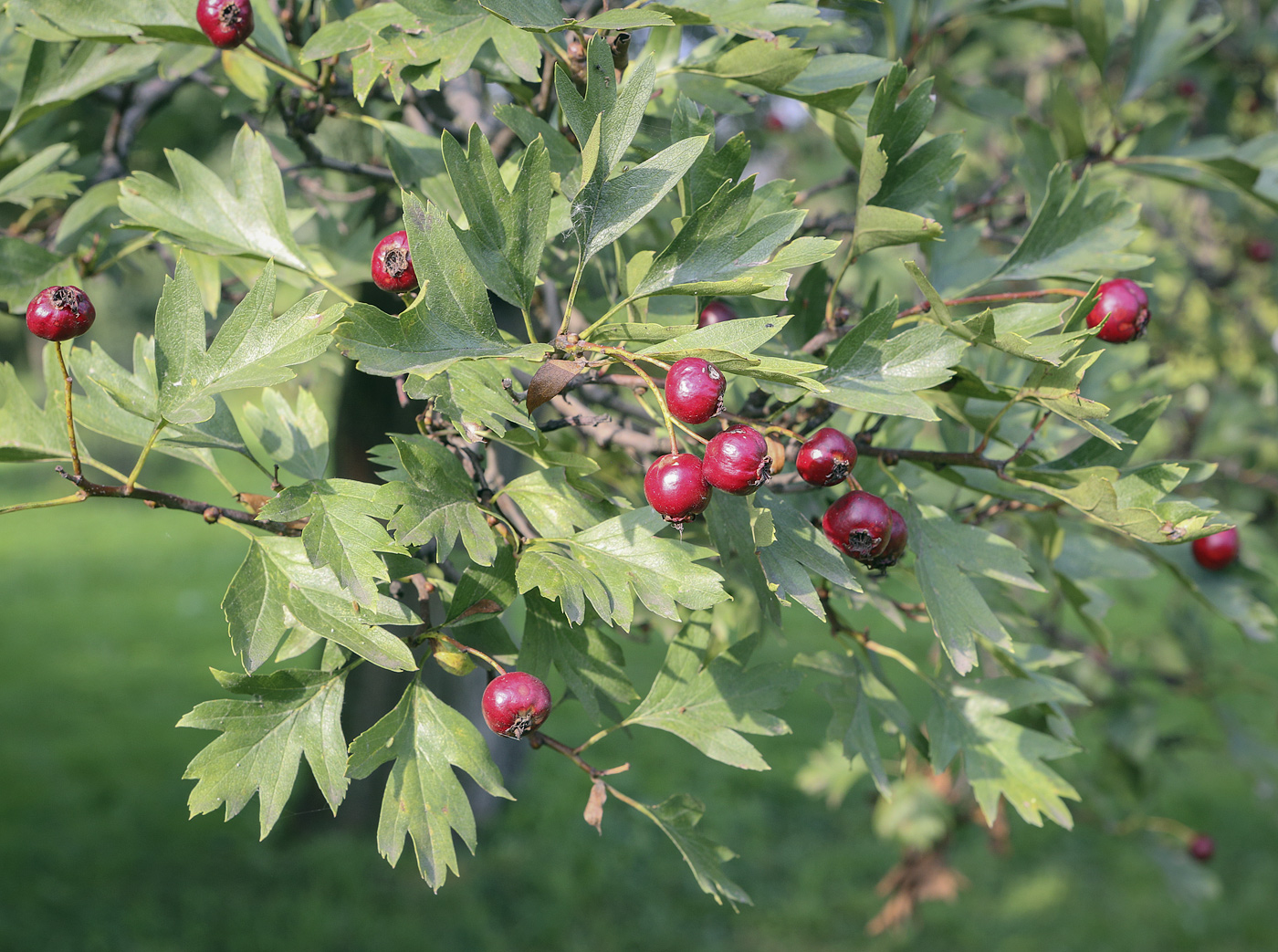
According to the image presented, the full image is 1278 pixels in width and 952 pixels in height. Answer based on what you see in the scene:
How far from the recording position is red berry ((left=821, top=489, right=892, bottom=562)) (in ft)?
3.97

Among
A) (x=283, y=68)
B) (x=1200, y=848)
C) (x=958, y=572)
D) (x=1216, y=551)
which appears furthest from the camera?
(x=1200, y=848)

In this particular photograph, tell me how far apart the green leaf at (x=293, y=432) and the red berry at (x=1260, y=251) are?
409 cm

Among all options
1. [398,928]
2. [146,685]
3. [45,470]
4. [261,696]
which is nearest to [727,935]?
[398,928]

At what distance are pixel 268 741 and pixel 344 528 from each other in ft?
0.93

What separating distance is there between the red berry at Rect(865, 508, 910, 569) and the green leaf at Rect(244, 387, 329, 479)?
76cm

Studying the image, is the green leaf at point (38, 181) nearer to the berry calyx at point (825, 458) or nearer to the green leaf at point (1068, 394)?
the berry calyx at point (825, 458)

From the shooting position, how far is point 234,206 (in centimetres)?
142

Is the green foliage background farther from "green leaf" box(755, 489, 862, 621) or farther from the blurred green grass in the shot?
the blurred green grass

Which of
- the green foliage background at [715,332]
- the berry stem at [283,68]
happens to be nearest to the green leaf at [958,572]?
the green foliage background at [715,332]

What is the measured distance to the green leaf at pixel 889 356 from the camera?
1.13 meters

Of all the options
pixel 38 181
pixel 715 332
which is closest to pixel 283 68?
pixel 38 181

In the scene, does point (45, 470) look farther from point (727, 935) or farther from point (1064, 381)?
point (1064, 381)

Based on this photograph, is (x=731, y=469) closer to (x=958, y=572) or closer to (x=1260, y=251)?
(x=958, y=572)

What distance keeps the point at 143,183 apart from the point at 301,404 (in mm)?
414
